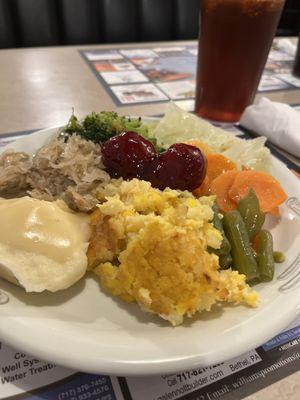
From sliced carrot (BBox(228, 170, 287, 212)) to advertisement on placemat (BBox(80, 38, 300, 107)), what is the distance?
3.89 ft

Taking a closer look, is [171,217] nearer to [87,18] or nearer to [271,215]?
[271,215]

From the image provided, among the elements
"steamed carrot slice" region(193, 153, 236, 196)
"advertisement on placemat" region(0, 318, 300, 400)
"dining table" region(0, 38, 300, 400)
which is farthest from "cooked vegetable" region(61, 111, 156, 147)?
"advertisement on placemat" region(0, 318, 300, 400)

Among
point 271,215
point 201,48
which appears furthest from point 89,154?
point 201,48

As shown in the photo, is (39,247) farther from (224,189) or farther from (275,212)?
(275,212)

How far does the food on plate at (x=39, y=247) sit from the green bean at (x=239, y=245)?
15.6 inches

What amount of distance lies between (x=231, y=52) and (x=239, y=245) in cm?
115

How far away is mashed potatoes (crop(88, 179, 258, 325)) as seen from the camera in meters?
0.84

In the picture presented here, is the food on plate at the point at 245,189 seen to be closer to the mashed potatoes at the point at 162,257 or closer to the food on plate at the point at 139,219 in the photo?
the food on plate at the point at 139,219

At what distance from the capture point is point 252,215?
3.59ft

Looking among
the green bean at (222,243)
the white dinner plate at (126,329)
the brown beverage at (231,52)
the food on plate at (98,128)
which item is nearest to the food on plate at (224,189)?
the green bean at (222,243)

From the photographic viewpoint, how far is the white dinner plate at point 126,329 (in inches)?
28.2

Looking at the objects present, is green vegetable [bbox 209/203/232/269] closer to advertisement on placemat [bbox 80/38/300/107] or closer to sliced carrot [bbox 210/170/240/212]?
sliced carrot [bbox 210/170/240/212]

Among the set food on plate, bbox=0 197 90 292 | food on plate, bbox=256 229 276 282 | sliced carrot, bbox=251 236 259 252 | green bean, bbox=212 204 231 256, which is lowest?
sliced carrot, bbox=251 236 259 252

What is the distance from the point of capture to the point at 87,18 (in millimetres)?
3582
